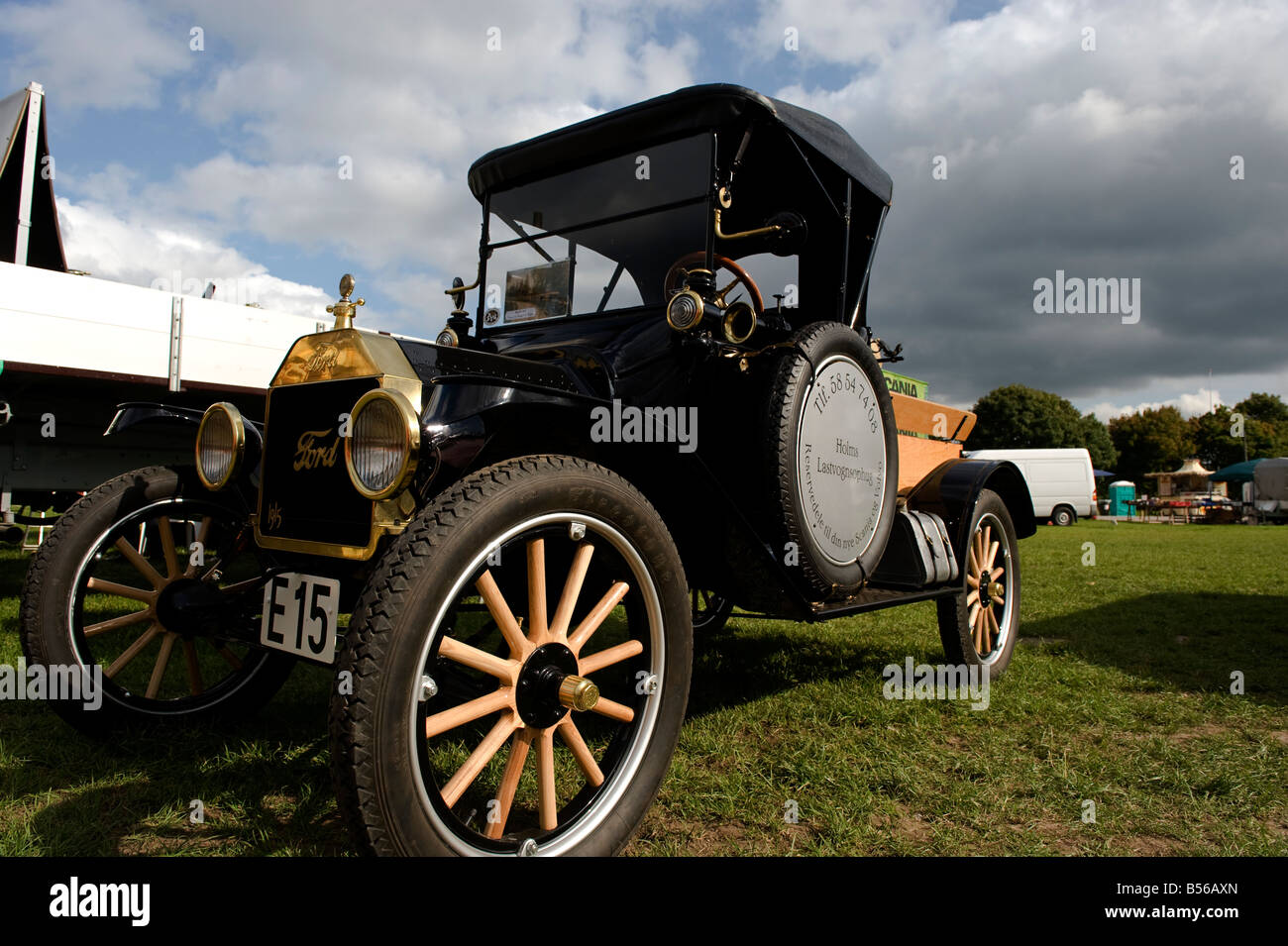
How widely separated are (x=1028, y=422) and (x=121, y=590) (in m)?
61.2

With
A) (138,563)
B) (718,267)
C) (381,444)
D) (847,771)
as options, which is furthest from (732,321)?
(138,563)

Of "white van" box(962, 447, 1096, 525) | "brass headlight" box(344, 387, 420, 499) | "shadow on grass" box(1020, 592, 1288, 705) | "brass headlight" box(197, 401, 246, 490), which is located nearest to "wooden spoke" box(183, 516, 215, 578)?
"brass headlight" box(197, 401, 246, 490)

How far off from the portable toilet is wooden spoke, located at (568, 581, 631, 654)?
42.4m

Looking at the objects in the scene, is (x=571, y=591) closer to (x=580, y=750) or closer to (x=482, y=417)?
(x=580, y=750)

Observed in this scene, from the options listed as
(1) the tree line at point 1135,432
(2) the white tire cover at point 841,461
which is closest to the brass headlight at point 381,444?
(2) the white tire cover at point 841,461

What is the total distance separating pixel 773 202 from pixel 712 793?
2.91 meters

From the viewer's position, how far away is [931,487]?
15.4 ft

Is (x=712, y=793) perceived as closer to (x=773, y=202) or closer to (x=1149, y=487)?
(x=773, y=202)

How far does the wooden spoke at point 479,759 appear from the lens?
5.97 ft

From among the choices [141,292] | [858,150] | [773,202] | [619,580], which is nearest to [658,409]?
[619,580]

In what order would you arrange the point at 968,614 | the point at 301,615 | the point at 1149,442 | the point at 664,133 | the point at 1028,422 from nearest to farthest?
the point at 301,615 < the point at 664,133 < the point at 968,614 < the point at 1028,422 < the point at 1149,442

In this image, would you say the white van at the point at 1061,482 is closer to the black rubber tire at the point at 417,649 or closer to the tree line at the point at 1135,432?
the tree line at the point at 1135,432

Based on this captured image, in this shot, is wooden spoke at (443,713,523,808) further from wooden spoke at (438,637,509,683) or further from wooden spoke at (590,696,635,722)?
wooden spoke at (590,696,635,722)

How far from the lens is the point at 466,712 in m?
1.85
